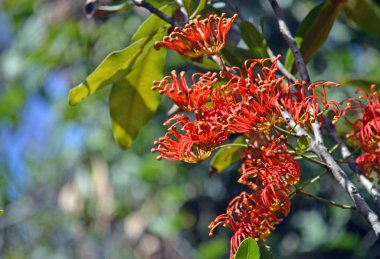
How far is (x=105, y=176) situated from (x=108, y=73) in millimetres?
2129

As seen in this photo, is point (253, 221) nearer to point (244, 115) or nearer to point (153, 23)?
point (244, 115)

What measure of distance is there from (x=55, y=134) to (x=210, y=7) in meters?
2.57

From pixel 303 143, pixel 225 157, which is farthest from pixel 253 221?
pixel 225 157

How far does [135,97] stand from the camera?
4.30 feet

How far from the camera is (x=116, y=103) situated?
132 centimetres

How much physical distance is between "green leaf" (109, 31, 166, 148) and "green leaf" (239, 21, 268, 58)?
170 millimetres

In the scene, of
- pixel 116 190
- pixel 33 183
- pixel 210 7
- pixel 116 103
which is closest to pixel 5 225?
pixel 33 183

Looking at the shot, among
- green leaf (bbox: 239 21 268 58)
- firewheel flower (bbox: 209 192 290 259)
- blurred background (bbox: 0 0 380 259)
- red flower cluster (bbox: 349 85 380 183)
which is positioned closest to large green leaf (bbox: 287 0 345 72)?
green leaf (bbox: 239 21 268 58)

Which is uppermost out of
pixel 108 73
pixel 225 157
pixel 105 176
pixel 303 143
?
pixel 303 143

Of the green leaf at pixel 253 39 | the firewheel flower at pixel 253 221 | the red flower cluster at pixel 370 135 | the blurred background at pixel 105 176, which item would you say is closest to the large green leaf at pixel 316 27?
the green leaf at pixel 253 39

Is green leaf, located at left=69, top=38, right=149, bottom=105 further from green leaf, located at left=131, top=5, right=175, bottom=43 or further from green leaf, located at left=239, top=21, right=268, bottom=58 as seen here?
green leaf, located at left=239, top=21, right=268, bottom=58

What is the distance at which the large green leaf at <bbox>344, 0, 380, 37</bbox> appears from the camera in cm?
130

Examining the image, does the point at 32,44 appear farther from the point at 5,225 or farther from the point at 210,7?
the point at 210,7

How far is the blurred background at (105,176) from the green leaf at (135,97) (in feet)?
5.63
